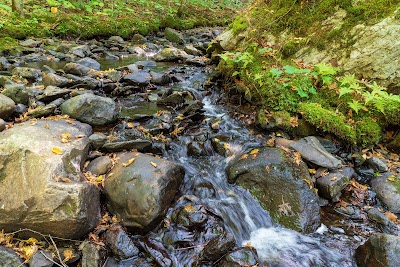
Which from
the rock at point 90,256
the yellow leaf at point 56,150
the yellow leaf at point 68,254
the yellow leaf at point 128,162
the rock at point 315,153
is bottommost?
the yellow leaf at point 68,254

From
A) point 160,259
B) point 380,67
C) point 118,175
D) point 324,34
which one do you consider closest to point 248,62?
point 324,34

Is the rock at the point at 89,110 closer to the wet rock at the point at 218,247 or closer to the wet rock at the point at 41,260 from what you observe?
the wet rock at the point at 41,260

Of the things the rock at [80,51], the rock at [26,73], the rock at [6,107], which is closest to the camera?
the rock at [6,107]

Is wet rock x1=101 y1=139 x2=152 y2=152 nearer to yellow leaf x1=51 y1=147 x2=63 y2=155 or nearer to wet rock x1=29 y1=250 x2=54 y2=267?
yellow leaf x1=51 y1=147 x2=63 y2=155

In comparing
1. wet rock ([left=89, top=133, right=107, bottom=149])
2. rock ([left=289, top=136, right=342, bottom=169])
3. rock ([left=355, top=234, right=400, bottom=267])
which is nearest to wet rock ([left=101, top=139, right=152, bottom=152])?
wet rock ([left=89, top=133, right=107, bottom=149])

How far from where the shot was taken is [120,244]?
3.71 meters

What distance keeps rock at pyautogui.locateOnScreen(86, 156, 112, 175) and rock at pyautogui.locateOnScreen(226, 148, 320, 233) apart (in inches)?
87.9

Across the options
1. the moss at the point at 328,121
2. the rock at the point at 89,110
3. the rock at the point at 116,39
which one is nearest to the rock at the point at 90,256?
the rock at the point at 89,110

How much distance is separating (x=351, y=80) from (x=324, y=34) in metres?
1.74

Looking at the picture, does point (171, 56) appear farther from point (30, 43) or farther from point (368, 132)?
point (368, 132)

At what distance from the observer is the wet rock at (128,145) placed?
5.05m

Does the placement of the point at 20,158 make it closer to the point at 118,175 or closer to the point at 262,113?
the point at 118,175

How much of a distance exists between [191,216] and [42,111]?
408 centimetres

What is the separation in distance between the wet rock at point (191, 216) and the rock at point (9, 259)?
6.81 feet
